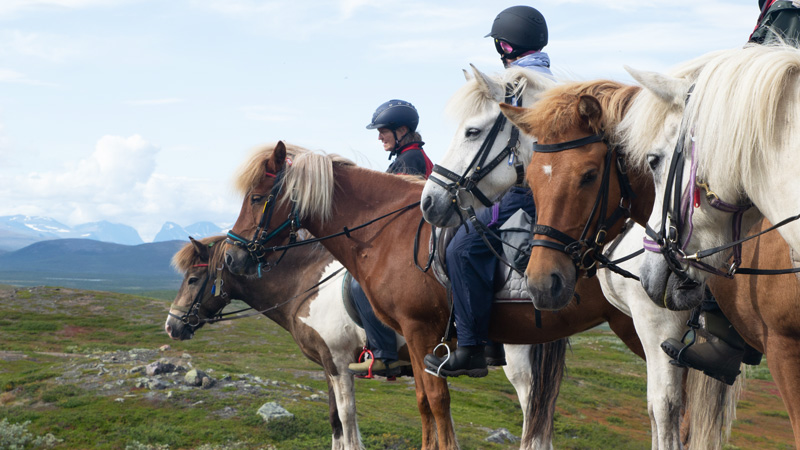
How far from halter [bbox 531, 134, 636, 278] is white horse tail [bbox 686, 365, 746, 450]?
8.29ft

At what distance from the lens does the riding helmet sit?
796cm

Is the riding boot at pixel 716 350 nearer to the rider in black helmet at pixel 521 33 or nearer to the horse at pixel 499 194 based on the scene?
the horse at pixel 499 194

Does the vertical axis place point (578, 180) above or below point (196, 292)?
above

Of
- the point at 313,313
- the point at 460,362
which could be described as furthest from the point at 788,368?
the point at 313,313

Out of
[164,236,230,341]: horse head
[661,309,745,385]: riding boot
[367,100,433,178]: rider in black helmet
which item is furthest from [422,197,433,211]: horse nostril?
[164,236,230,341]: horse head

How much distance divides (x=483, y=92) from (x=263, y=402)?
37.6 ft

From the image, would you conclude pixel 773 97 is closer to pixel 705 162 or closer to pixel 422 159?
pixel 705 162

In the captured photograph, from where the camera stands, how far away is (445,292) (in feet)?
19.2

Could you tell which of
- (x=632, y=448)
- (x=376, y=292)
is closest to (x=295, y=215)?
(x=376, y=292)

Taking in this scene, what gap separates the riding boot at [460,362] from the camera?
5.50 meters

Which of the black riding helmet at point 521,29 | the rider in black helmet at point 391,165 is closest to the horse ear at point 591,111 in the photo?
the black riding helmet at point 521,29

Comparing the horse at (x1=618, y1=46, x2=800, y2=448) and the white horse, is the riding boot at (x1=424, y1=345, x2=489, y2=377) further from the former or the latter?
the white horse

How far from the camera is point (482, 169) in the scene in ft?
16.6

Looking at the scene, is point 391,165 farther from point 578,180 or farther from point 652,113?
point 652,113
